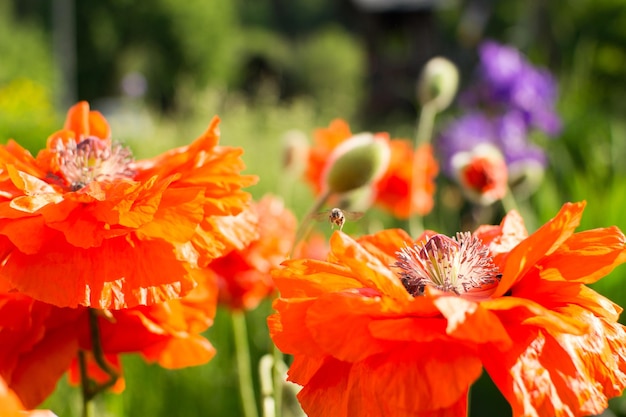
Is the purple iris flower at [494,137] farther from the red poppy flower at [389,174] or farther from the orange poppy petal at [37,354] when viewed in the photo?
the orange poppy petal at [37,354]

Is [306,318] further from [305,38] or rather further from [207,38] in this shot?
[305,38]

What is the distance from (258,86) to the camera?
12.1 m

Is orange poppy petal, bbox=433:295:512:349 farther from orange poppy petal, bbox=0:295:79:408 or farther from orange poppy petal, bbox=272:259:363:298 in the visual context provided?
orange poppy petal, bbox=0:295:79:408

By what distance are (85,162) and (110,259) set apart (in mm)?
164

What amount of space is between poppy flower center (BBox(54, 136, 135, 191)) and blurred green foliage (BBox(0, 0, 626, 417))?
0.44 m

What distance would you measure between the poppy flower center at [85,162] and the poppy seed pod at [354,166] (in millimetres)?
199

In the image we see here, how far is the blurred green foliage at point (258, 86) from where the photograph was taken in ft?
5.08

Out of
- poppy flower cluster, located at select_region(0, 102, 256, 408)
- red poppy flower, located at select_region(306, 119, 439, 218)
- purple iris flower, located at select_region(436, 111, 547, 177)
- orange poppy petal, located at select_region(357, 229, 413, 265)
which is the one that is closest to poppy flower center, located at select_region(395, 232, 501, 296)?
orange poppy petal, located at select_region(357, 229, 413, 265)

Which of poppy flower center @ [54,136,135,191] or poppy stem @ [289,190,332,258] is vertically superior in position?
poppy flower center @ [54,136,135,191]

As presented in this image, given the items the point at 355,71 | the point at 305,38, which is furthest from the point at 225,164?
the point at 305,38

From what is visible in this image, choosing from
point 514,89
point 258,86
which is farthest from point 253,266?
point 258,86

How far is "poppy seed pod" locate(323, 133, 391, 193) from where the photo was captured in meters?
0.76

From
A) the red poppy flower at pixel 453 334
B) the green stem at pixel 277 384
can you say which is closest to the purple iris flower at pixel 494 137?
the green stem at pixel 277 384

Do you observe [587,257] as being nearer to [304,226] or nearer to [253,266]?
[304,226]
